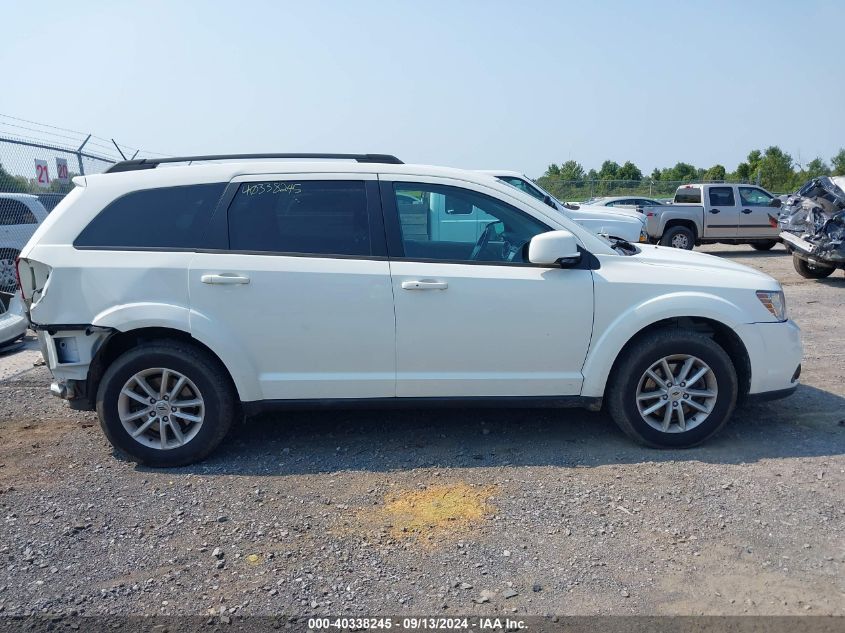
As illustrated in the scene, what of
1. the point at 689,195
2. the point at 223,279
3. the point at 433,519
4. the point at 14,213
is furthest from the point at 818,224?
the point at 14,213

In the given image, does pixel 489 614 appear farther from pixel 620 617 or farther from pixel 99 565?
pixel 99 565

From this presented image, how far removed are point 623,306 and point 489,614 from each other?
221 centimetres

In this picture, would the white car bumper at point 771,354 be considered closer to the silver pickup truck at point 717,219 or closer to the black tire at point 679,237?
the silver pickup truck at point 717,219

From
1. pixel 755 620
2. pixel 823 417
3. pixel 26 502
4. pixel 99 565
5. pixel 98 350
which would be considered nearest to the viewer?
pixel 755 620

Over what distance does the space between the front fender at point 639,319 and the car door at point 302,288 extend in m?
1.29

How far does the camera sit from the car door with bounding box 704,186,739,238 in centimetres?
1766

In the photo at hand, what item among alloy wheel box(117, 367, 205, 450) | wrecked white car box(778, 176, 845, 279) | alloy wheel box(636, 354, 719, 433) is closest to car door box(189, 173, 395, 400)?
alloy wheel box(117, 367, 205, 450)

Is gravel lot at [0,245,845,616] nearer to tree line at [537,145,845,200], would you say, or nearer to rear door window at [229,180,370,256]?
rear door window at [229,180,370,256]

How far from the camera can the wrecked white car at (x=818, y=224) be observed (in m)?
11.0

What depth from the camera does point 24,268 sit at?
4266 mm

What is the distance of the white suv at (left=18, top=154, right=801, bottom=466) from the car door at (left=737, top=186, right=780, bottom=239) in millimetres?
14624

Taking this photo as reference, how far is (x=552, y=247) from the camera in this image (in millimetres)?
4230

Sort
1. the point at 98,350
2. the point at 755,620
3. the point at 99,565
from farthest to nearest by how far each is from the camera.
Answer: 1. the point at 98,350
2. the point at 99,565
3. the point at 755,620

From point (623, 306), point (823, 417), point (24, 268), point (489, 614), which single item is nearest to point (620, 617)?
point (489, 614)
